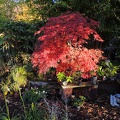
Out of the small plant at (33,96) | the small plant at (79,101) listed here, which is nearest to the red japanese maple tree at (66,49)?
the small plant at (79,101)

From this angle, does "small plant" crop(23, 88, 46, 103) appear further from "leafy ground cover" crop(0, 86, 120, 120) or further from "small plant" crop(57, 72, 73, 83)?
"small plant" crop(57, 72, 73, 83)

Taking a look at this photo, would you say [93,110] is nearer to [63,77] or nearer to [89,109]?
[89,109]

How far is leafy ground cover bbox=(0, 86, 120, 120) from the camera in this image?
291 centimetres

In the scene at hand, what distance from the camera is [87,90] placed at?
3.51 m

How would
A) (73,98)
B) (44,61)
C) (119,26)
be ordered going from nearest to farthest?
(44,61) → (73,98) → (119,26)

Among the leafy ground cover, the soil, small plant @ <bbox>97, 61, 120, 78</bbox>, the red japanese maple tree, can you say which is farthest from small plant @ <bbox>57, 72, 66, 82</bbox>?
small plant @ <bbox>97, 61, 120, 78</bbox>

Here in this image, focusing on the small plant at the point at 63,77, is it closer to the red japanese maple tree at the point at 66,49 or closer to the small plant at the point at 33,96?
the red japanese maple tree at the point at 66,49

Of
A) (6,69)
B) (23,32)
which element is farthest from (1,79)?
(23,32)

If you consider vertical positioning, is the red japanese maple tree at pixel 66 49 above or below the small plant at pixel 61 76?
above

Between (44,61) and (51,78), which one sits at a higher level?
(44,61)

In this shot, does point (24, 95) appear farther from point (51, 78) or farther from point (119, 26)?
point (119, 26)

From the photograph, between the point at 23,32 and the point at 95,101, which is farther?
the point at 23,32

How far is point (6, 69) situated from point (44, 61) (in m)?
2.00

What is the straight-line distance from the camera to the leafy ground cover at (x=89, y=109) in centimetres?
291
